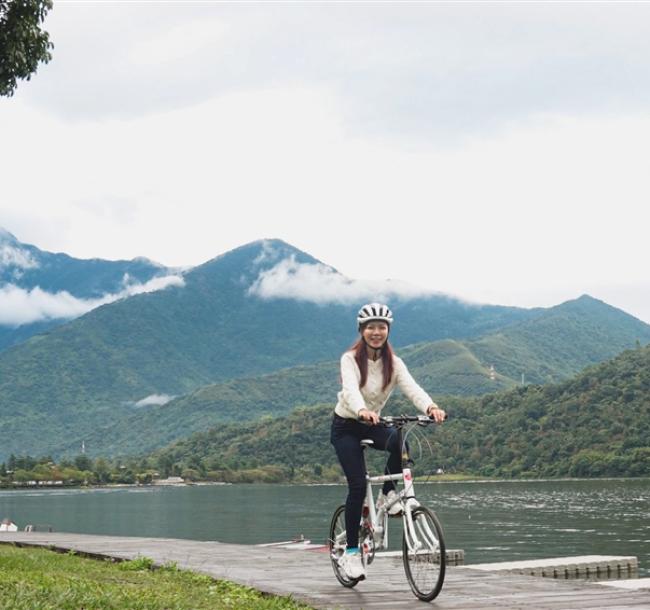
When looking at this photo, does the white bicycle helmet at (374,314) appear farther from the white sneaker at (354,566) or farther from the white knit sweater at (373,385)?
the white sneaker at (354,566)

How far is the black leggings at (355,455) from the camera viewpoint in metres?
10.3

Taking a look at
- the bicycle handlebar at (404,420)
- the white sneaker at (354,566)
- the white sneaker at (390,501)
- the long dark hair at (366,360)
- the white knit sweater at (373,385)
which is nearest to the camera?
the bicycle handlebar at (404,420)

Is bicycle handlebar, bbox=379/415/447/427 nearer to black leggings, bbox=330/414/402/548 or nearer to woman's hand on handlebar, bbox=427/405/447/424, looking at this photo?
woman's hand on handlebar, bbox=427/405/447/424

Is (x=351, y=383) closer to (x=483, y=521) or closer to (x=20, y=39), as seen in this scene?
(x=20, y=39)

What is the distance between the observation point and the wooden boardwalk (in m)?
9.23

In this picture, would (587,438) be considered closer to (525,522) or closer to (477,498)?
(477,498)

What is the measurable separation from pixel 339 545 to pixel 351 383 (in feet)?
6.49

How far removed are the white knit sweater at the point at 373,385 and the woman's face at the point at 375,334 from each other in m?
0.20

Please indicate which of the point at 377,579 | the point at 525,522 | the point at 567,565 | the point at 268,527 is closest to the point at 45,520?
the point at 268,527

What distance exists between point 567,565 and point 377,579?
30.0ft

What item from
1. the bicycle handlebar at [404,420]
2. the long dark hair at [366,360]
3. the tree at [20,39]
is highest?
the tree at [20,39]

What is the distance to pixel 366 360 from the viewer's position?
10.2 meters

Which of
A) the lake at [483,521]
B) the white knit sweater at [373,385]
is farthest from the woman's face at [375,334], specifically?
the lake at [483,521]

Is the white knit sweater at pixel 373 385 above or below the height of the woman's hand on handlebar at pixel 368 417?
above
